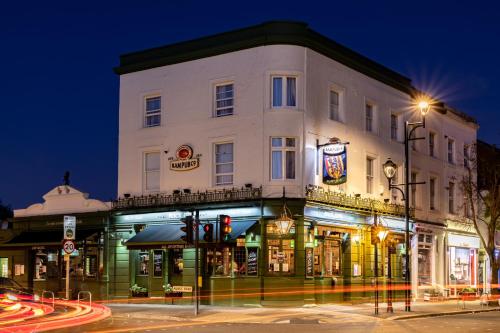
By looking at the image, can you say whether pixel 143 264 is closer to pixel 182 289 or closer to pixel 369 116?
pixel 182 289

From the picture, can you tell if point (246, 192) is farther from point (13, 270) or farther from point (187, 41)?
point (13, 270)

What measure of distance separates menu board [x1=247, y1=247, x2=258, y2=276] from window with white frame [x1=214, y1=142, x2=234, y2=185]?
3238 millimetres

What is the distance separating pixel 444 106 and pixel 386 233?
17.0m

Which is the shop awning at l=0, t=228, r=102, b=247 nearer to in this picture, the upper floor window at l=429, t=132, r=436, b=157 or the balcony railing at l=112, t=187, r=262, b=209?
the balcony railing at l=112, t=187, r=262, b=209

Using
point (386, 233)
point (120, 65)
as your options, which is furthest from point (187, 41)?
point (386, 233)

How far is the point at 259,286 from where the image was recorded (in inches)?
1271

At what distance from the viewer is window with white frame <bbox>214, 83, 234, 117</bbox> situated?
3475 centimetres

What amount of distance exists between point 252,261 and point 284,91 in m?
7.17

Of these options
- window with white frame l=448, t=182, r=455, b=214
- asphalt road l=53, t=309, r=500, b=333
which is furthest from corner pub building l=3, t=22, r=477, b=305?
window with white frame l=448, t=182, r=455, b=214

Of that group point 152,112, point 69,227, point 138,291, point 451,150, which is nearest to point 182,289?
point 138,291

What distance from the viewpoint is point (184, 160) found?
3559 cm

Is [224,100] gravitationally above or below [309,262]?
above

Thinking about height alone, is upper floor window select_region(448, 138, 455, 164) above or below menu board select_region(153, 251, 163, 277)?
above

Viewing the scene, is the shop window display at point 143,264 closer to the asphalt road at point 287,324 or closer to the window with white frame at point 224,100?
the asphalt road at point 287,324
